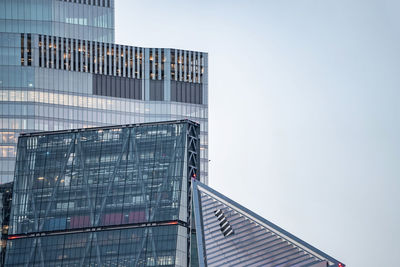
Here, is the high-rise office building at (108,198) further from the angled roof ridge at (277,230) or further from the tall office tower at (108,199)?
the angled roof ridge at (277,230)

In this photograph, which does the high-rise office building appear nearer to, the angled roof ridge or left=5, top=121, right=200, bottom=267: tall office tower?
left=5, top=121, right=200, bottom=267: tall office tower

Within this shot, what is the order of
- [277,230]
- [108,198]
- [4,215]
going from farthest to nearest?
[4,215], [108,198], [277,230]

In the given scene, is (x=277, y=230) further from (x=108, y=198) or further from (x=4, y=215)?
(x=4, y=215)

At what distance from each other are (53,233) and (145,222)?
13.3m

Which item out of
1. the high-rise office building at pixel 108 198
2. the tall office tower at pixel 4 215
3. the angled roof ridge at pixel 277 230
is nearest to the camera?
the angled roof ridge at pixel 277 230

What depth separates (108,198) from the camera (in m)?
169

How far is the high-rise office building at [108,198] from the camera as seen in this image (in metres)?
166

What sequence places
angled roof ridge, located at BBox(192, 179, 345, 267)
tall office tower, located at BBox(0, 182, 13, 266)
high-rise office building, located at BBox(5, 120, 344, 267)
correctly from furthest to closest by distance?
tall office tower, located at BBox(0, 182, 13, 266), high-rise office building, located at BBox(5, 120, 344, 267), angled roof ridge, located at BBox(192, 179, 345, 267)

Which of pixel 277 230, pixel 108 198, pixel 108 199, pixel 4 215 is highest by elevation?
pixel 108 198

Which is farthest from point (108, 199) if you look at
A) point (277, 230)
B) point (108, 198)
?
point (277, 230)

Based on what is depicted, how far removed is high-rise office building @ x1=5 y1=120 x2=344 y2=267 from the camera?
544ft

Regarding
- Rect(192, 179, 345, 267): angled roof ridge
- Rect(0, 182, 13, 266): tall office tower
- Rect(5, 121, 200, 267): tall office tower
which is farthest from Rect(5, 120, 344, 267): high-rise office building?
Rect(192, 179, 345, 267): angled roof ridge

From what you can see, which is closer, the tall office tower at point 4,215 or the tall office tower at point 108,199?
the tall office tower at point 108,199

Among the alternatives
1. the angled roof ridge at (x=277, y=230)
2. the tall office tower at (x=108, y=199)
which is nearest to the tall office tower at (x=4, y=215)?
the tall office tower at (x=108, y=199)
